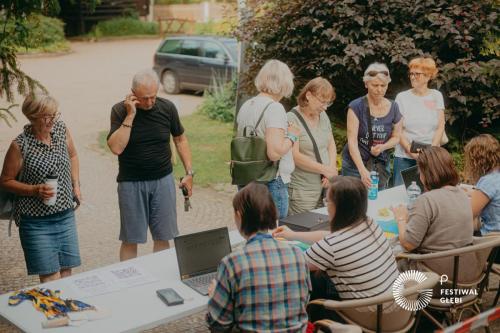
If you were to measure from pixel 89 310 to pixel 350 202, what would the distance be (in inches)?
58.9

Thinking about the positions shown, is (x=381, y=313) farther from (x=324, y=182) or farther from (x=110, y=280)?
(x=324, y=182)

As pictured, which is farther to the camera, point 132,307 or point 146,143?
point 146,143

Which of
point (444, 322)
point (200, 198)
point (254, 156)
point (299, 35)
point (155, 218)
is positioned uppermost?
point (299, 35)

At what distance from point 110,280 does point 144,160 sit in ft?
4.32

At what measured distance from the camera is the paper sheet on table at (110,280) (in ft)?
12.3

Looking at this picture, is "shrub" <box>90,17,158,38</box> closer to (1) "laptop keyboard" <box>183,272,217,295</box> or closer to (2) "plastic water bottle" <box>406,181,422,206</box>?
(2) "plastic water bottle" <box>406,181,422,206</box>

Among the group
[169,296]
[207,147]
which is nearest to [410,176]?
[169,296]

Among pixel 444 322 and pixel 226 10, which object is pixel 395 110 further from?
pixel 226 10

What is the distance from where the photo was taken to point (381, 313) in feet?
11.9

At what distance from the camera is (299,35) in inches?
350

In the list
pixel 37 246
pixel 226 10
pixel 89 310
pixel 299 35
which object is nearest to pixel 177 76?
pixel 226 10

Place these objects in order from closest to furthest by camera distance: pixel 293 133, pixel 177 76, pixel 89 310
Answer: pixel 89 310, pixel 293 133, pixel 177 76

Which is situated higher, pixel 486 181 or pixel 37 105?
pixel 37 105

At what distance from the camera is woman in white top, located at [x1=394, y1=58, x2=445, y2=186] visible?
6.27 metres
